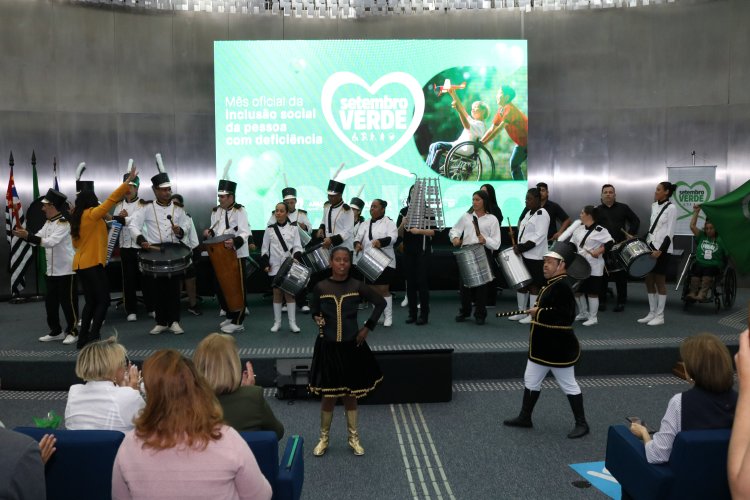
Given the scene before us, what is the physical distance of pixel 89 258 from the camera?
726cm

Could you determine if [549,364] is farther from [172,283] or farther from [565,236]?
[172,283]

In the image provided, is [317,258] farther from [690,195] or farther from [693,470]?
[690,195]

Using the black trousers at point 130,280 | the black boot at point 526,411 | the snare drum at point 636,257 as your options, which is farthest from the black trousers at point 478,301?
the black trousers at point 130,280

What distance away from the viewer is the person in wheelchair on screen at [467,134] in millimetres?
11641

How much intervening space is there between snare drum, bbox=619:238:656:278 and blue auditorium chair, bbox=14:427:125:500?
22.8 ft

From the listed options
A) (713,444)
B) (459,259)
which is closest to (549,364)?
(713,444)

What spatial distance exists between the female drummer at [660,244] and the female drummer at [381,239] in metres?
3.36

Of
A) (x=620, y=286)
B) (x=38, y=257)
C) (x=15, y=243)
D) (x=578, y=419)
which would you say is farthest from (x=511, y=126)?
(x=15, y=243)

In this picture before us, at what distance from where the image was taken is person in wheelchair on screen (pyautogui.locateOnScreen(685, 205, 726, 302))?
29.4 feet

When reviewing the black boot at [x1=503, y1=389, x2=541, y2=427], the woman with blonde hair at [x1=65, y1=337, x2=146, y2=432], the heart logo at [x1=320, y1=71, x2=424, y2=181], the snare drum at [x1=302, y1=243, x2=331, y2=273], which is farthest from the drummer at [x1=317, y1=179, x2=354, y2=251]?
the woman with blonde hair at [x1=65, y1=337, x2=146, y2=432]

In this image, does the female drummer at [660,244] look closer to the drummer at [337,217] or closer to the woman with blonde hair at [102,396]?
the drummer at [337,217]

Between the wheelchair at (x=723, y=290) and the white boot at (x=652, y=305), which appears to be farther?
the wheelchair at (x=723, y=290)

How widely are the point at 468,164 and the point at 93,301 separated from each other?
22.5 ft

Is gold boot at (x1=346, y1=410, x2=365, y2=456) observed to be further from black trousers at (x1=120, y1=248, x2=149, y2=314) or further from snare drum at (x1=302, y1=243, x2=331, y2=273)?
black trousers at (x1=120, y1=248, x2=149, y2=314)
